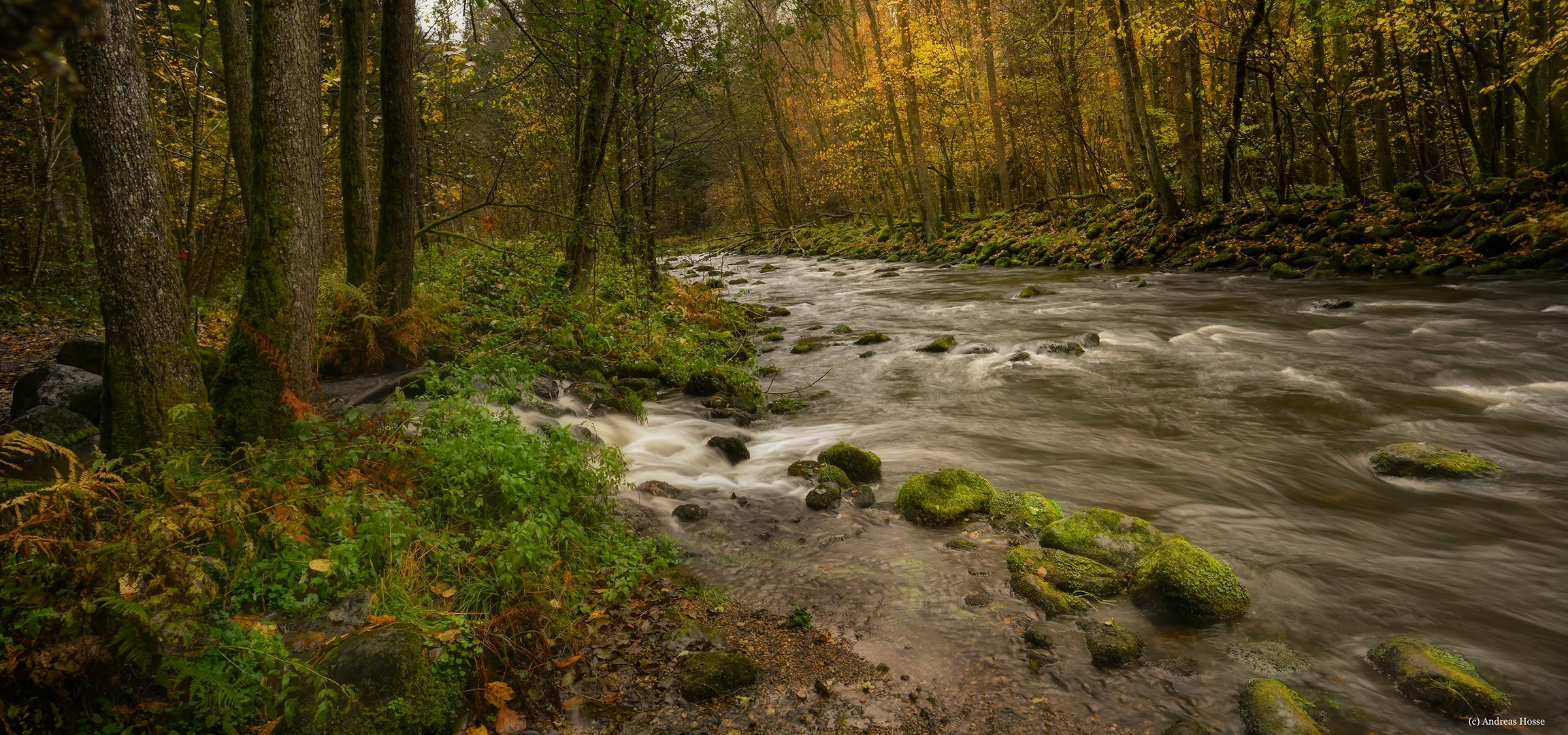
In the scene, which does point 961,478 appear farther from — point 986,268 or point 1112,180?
point 1112,180

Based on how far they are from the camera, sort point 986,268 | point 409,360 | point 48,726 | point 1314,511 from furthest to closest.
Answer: point 986,268 → point 409,360 → point 1314,511 → point 48,726

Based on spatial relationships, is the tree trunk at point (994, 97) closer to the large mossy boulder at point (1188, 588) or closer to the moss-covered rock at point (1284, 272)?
the moss-covered rock at point (1284, 272)

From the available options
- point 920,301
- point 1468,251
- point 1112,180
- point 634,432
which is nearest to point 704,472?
point 634,432

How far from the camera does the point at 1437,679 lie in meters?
3.98

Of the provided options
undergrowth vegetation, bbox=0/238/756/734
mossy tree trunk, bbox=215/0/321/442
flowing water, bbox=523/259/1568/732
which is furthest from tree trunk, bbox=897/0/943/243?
mossy tree trunk, bbox=215/0/321/442

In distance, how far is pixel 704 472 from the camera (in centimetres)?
762

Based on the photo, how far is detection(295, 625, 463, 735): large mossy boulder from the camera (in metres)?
3.19

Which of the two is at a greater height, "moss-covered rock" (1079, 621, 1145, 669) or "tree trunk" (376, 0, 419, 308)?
"tree trunk" (376, 0, 419, 308)

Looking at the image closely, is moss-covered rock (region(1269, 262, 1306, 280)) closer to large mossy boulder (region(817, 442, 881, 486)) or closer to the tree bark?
large mossy boulder (region(817, 442, 881, 486))

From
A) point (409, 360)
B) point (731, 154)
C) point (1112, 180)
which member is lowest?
point (409, 360)

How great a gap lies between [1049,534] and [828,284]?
19165 mm

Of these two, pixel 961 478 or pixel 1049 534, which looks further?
pixel 961 478

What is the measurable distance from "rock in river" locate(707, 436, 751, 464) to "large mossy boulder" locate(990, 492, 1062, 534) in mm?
2810

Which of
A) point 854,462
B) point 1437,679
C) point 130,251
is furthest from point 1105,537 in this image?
point 130,251
